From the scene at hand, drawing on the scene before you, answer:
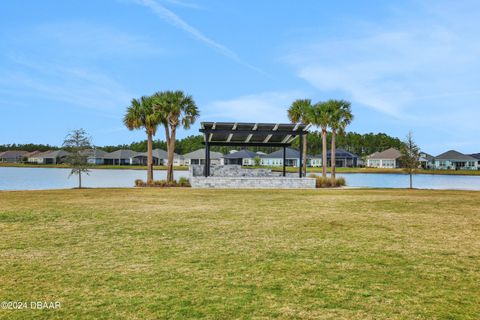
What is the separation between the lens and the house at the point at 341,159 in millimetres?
106875

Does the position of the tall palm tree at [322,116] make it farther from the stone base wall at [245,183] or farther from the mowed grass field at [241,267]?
the mowed grass field at [241,267]

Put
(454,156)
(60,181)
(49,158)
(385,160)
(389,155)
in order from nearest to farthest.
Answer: (60,181), (454,156), (385,160), (389,155), (49,158)

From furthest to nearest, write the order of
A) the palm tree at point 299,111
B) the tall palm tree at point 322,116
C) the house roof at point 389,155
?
1. the house roof at point 389,155
2. the palm tree at point 299,111
3. the tall palm tree at point 322,116

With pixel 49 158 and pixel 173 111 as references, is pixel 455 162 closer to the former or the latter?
pixel 173 111

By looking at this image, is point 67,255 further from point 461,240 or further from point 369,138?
point 369,138

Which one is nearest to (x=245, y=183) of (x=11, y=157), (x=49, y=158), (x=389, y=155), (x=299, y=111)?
(x=299, y=111)

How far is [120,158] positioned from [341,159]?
6483 cm

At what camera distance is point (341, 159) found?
4318 inches

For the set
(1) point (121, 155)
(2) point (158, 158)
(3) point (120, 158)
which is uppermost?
(1) point (121, 155)

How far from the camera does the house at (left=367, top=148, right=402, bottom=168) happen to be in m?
110

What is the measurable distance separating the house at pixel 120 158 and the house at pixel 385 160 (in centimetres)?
7018

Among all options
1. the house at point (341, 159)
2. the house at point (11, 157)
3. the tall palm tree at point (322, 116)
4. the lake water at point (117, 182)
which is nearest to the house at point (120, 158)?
the house at point (11, 157)

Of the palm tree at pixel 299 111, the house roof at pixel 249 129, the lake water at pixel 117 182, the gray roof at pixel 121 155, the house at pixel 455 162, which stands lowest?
the lake water at pixel 117 182

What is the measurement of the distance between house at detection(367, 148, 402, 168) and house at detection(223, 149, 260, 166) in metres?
35.2
